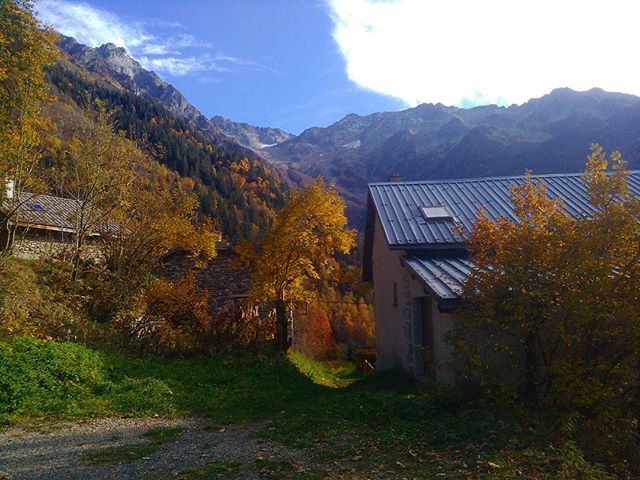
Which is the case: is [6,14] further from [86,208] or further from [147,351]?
[147,351]

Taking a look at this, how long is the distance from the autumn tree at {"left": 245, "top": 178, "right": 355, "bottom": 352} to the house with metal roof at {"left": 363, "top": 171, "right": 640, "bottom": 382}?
1279 mm

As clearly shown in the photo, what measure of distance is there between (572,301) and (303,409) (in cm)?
520

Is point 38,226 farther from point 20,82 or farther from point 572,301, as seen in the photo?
point 572,301

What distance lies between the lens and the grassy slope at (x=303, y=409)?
5.60 metres

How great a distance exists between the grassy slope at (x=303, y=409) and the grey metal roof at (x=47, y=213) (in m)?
8.11

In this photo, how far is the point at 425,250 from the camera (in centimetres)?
Result: 1215

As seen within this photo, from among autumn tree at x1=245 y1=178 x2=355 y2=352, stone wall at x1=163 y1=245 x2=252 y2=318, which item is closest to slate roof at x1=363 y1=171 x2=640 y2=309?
autumn tree at x1=245 y1=178 x2=355 y2=352

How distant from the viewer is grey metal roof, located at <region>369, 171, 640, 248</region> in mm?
12508

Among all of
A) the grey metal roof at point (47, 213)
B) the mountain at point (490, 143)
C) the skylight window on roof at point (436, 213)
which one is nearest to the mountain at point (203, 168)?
the mountain at point (490, 143)

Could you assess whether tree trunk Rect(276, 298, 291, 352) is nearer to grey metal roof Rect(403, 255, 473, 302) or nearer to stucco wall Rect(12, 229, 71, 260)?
grey metal roof Rect(403, 255, 473, 302)

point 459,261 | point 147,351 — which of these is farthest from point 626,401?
point 147,351

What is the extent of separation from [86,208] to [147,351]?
273 inches

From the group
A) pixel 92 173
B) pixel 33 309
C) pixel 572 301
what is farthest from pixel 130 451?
pixel 92 173

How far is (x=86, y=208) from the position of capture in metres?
17.4
